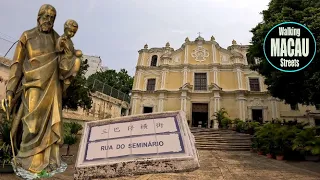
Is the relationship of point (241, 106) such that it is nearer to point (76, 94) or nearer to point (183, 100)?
point (183, 100)

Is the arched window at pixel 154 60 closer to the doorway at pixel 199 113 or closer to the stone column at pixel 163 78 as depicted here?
the stone column at pixel 163 78

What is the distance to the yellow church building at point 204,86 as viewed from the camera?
17406mm

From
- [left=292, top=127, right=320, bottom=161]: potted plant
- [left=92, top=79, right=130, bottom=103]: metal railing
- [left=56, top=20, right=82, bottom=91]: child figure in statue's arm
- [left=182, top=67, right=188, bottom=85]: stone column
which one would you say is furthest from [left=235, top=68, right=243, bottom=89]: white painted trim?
[left=56, top=20, right=82, bottom=91]: child figure in statue's arm

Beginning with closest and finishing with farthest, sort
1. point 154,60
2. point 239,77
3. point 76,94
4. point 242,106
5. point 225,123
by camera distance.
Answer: point 76,94 → point 225,123 → point 242,106 → point 239,77 → point 154,60

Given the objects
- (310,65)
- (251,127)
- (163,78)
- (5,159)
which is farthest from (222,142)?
(163,78)

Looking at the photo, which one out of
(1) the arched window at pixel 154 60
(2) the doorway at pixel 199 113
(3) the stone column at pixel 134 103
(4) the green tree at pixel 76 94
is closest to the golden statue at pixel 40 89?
(4) the green tree at pixel 76 94

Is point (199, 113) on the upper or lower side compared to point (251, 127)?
upper

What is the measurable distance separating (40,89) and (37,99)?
12cm

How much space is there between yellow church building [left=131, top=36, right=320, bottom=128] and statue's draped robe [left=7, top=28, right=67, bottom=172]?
15.3 metres

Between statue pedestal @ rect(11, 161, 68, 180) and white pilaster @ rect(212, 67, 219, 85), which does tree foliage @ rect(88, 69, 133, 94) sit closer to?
white pilaster @ rect(212, 67, 219, 85)

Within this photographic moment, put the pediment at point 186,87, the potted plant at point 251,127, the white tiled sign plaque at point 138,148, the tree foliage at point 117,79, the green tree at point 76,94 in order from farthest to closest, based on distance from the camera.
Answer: the tree foliage at point 117,79, the pediment at point 186,87, the potted plant at point 251,127, the green tree at point 76,94, the white tiled sign plaque at point 138,148

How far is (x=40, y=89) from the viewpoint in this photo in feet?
7.99

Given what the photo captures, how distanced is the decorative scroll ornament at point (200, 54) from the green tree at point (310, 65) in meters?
10.4

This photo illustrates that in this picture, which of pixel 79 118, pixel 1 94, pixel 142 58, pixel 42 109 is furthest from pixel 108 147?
pixel 142 58
